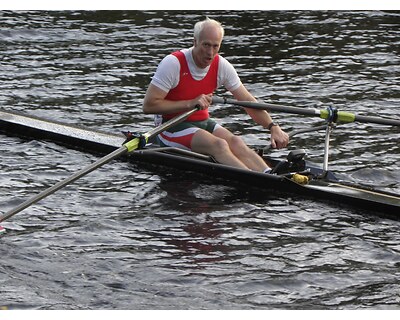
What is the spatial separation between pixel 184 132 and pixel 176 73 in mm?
643

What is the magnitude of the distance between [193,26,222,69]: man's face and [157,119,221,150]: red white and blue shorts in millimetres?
640

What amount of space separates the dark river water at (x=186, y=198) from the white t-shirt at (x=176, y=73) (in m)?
1.08

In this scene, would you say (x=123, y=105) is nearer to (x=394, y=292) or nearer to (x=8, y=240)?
(x=8, y=240)

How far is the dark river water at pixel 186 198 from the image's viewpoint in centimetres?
828

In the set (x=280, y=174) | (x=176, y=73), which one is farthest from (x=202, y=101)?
(x=280, y=174)

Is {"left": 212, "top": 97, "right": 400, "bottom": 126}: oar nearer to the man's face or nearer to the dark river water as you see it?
the man's face

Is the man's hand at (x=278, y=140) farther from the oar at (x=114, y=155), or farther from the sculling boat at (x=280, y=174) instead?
the oar at (x=114, y=155)

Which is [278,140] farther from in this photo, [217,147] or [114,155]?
[114,155]

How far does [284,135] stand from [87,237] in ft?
8.27

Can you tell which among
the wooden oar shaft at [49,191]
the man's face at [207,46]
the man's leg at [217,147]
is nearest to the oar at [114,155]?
the wooden oar shaft at [49,191]

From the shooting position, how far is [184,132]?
10.9m

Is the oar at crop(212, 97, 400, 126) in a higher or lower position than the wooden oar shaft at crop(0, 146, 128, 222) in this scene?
higher

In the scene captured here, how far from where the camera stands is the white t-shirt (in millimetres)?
10602

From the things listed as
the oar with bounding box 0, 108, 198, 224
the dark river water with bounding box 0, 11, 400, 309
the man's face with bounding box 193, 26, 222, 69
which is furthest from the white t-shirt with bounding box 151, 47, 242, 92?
the dark river water with bounding box 0, 11, 400, 309
